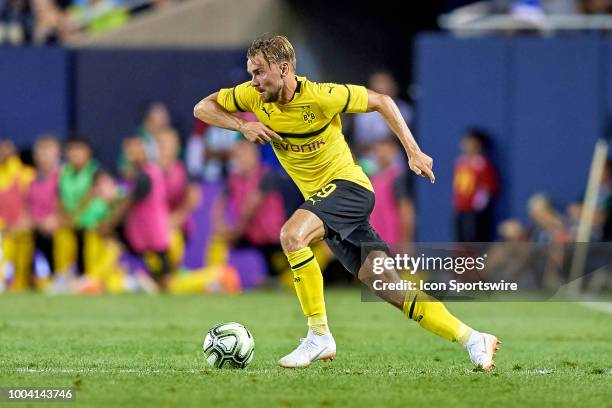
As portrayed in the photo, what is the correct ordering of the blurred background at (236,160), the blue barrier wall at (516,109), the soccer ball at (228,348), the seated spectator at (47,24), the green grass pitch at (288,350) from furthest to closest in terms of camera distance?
the seated spectator at (47,24), the blue barrier wall at (516,109), the blurred background at (236,160), the soccer ball at (228,348), the green grass pitch at (288,350)

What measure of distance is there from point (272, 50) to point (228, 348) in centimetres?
214

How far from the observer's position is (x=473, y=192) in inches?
757

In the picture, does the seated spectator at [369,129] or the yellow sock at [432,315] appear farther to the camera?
the seated spectator at [369,129]

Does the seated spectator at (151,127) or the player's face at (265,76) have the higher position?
the player's face at (265,76)

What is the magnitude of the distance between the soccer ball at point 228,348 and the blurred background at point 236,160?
9.81 m

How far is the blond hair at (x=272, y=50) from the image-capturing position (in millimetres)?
8883

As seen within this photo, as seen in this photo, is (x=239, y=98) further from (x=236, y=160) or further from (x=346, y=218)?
(x=236, y=160)

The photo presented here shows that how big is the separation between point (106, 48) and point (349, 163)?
39.3ft

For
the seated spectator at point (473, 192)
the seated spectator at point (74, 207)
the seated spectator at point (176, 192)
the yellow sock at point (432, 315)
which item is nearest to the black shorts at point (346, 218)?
the yellow sock at point (432, 315)

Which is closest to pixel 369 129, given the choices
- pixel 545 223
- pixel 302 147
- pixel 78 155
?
pixel 545 223

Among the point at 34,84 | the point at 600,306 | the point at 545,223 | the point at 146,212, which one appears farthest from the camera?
the point at 34,84

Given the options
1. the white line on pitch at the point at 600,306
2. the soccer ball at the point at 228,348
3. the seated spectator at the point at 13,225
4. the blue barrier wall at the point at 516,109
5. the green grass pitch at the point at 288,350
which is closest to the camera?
the green grass pitch at the point at 288,350

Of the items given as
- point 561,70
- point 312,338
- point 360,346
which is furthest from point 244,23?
point 312,338

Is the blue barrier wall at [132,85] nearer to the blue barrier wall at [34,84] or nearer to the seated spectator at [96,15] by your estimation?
the blue barrier wall at [34,84]
